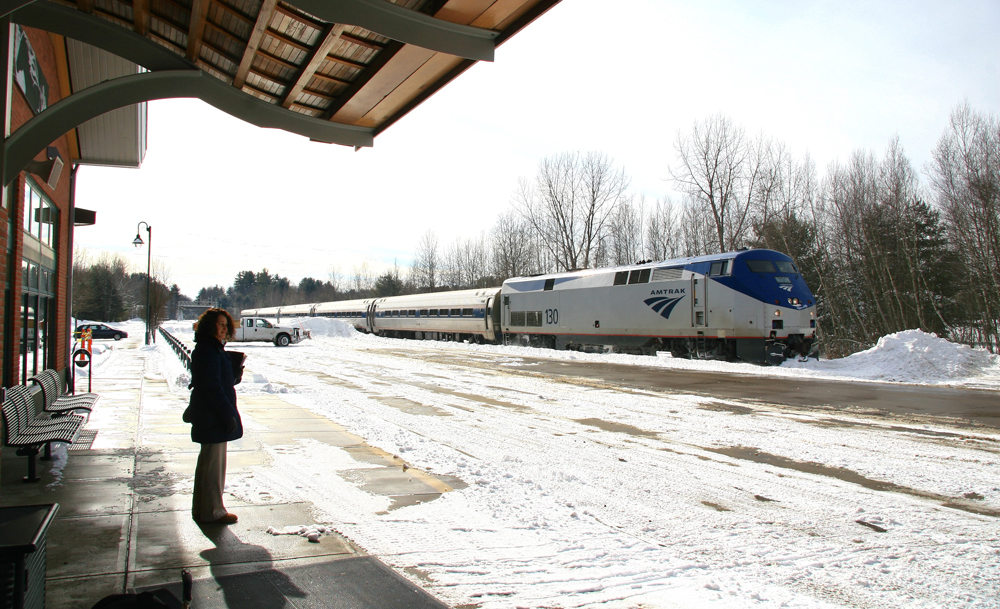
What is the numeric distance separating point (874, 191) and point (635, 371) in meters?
28.7

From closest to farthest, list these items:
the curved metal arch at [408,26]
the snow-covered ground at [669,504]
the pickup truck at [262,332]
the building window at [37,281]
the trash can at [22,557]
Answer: the trash can at [22,557] → the snow-covered ground at [669,504] → the curved metal arch at [408,26] → the building window at [37,281] → the pickup truck at [262,332]

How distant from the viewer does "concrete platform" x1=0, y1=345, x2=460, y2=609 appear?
3.81 meters

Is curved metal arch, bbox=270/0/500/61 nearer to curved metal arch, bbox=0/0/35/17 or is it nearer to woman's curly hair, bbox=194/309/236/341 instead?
curved metal arch, bbox=0/0/35/17

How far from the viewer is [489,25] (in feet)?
17.2

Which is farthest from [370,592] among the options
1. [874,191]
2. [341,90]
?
[874,191]

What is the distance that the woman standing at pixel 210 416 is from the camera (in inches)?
201

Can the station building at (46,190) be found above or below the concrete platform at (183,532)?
above

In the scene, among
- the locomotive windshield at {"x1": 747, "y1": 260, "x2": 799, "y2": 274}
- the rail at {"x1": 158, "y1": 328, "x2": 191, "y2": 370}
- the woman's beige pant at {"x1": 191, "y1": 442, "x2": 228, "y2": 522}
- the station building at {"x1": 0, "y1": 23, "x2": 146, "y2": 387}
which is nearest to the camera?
the woman's beige pant at {"x1": 191, "y1": 442, "x2": 228, "y2": 522}

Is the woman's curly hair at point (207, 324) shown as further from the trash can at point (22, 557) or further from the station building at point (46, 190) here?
the trash can at point (22, 557)

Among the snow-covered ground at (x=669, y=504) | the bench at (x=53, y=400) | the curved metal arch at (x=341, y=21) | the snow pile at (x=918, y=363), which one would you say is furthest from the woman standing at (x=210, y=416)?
the snow pile at (x=918, y=363)

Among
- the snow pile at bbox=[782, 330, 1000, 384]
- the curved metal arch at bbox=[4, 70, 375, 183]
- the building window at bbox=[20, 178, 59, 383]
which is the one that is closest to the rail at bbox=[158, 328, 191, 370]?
the building window at bbox=[20, 178, 59, 383]

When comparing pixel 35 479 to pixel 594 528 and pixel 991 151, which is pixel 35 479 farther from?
pixel 991 151

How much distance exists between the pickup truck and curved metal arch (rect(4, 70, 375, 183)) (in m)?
31.5

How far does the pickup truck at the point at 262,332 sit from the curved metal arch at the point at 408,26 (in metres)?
34.1
